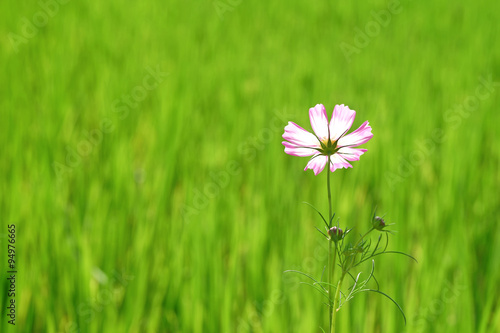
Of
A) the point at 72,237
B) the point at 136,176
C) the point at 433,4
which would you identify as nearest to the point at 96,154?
the point at 136,176

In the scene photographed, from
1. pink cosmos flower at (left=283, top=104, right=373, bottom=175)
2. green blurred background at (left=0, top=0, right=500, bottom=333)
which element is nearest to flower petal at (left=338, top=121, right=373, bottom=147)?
pink cosmos flower at (left=283, top=104, right=373, bottom=175)

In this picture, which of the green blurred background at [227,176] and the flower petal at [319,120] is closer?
the flower petal at [319,120]

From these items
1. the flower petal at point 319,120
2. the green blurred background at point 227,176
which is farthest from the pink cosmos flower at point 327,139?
the green blurred background at point 227,176

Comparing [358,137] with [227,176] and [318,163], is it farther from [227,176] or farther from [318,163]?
[227,176]

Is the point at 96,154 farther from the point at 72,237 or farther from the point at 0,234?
the point at 0,234

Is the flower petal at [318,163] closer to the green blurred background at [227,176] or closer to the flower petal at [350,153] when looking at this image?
the flower petal at [350,153]
